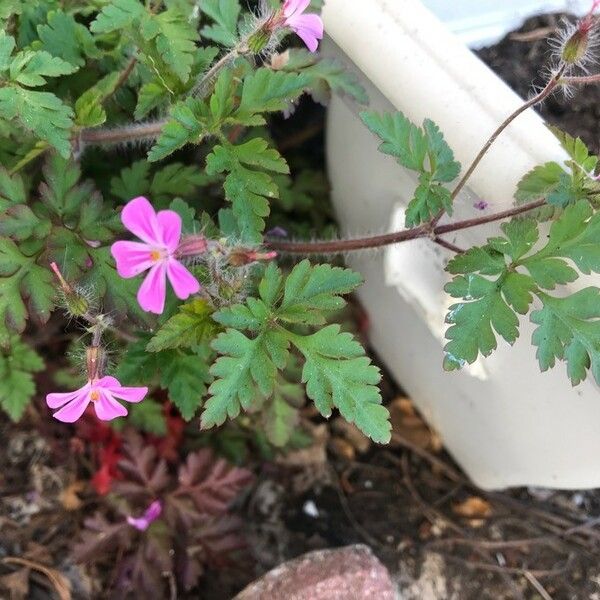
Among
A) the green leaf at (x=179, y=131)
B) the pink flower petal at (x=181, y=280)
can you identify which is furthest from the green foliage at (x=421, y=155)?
the pink flower petal at (x=181, y=280)

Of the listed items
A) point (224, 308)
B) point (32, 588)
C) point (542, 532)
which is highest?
point (224, 308)

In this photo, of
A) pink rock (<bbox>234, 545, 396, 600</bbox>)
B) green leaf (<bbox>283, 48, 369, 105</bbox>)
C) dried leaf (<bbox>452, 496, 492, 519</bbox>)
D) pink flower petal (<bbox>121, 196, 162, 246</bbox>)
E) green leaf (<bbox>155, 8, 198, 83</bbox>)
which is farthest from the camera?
dried leaf (<bbox>452, 496, 492, 519</bbox>)

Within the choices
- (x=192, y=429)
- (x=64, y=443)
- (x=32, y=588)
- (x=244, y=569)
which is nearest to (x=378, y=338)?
(x=192, y=429)

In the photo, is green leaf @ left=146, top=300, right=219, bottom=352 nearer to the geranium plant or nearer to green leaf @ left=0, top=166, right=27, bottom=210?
the geranium plant

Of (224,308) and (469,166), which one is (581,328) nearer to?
(469,166)

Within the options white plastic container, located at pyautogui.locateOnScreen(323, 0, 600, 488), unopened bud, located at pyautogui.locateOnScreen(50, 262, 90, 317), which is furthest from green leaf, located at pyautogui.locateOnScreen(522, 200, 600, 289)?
unopened bud, located at pyautogui.locateOnScreen(50, 262, 90, 317)

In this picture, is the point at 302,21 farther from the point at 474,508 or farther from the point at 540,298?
the point at 474,508

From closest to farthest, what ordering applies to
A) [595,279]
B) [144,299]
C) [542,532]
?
1. [144,299]
2. [595,279]
3. [542,532]

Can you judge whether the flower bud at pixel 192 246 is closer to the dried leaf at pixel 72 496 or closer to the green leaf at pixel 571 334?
the green leaf at pixel 571 334
